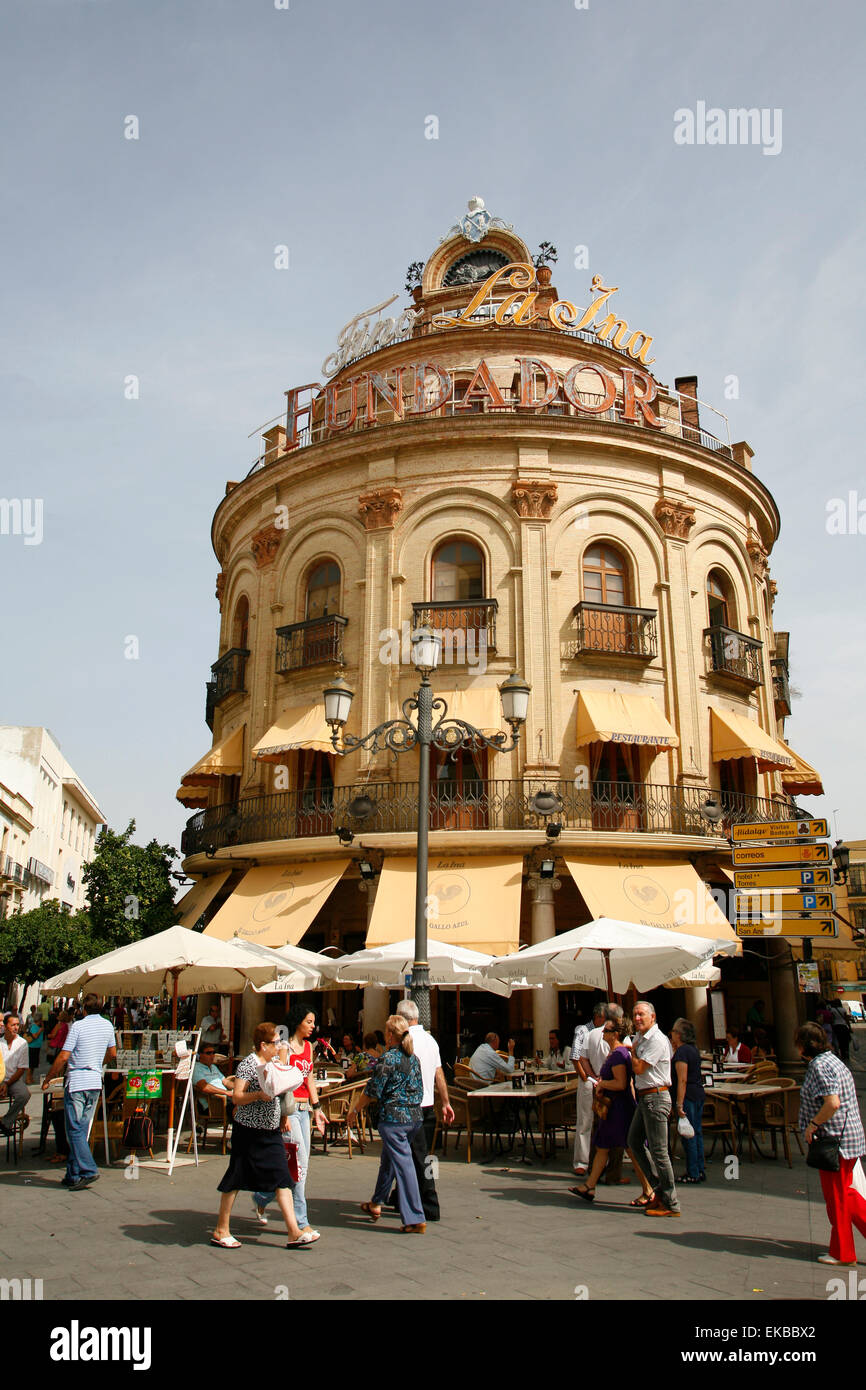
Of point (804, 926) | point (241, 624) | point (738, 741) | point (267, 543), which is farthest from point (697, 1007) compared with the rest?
point (241, 624)

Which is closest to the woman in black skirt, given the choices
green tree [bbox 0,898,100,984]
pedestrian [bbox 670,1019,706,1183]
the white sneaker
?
the white sneaker

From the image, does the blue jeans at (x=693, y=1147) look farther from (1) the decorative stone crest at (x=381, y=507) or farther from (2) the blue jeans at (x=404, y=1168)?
(1) the decorative stone crest at (x=381, y=507)

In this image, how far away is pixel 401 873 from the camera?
1970cm

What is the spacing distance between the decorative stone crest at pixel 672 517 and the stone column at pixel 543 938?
8541 mm

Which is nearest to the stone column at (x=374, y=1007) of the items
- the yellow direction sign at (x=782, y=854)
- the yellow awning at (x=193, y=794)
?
the yellow awning at (x=193, y=794)

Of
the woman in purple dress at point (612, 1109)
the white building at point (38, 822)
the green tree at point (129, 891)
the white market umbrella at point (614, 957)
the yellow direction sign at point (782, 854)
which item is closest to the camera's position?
the woman in purple dress at point (612, 1109)

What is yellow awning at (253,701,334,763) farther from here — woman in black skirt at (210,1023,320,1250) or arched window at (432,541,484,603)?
woman in black skirt at (210,1023,320,1250)

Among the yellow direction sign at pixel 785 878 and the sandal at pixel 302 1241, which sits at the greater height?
the yellow direction sign at pixel 785 878

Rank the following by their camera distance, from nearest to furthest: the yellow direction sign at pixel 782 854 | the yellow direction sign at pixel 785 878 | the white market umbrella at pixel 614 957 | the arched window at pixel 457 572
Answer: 1. the yellow direction sign at pixel 785 878
2. the yellow direction sign at pixel 782 854
3. the white market umbrella at pixel 614 957
4. the arched window at pixel 457 572

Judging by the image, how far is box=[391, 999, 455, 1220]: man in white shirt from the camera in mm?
8688

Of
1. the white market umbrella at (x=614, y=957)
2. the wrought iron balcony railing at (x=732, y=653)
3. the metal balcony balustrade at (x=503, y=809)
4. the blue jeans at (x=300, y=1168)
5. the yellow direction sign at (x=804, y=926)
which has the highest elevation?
the wrought iron balcony railing at (x=732, y=653)

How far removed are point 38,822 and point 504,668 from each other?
1806 inches

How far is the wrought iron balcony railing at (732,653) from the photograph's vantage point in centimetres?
2241

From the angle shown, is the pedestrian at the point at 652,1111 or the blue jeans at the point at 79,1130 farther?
the blue jeans at the point at 79,1130
